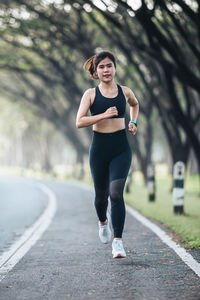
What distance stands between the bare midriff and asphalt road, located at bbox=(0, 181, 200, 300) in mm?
1410

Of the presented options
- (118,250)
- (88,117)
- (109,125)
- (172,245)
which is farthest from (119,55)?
(118,250)

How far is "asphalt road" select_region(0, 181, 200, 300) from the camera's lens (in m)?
4.39

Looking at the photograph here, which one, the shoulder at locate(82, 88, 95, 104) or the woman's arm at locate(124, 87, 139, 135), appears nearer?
the shoulder at locate(82, 88, 95, 104)

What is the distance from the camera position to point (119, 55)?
23219 mm

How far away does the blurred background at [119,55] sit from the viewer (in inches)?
488

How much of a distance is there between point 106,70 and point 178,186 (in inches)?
197

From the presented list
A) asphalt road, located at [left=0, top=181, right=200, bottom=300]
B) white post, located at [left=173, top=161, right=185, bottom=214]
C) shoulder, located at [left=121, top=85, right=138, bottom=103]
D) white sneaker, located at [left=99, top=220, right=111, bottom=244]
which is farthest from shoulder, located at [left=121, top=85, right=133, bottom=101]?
white post, located at [left=173, top=161, right=185, bottom=214]

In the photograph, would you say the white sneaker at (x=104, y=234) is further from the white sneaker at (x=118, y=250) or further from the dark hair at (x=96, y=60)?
the dark hair at (x=96, y=60)

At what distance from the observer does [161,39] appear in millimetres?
11719

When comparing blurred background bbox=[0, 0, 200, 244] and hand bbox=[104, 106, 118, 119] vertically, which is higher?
blurred background bbox=[0, 0, 200, 244]

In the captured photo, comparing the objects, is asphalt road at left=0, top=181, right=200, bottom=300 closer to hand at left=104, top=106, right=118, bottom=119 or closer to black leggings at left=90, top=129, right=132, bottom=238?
black leggings at left=90, top=129, right=132, bottom=238

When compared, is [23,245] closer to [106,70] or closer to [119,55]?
[106,70]

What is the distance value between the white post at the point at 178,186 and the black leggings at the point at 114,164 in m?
4.58

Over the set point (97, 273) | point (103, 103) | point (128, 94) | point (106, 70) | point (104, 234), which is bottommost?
point (97, 273)
